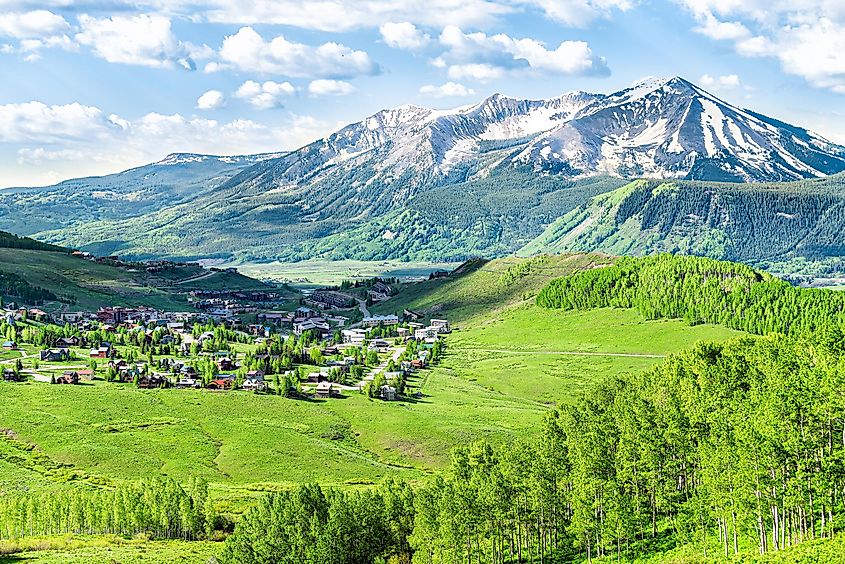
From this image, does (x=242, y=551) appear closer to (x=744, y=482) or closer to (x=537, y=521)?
(x=537, y=521)

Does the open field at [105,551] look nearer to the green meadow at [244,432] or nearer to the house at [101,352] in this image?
the green meadow at [244,432]

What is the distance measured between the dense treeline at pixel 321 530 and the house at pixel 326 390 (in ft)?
249

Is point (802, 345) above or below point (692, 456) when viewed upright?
above

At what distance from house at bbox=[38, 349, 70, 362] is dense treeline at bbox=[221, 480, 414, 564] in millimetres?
117563

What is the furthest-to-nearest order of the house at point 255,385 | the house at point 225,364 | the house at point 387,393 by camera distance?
the house at point 225,364, the house at point 387,393, the house at point 255,385

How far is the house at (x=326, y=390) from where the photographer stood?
154m

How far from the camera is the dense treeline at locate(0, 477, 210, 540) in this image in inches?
3433

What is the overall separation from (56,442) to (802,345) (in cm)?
9728

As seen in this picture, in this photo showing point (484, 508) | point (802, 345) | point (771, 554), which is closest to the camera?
point (771, 554)

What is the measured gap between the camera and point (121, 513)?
88.0 m

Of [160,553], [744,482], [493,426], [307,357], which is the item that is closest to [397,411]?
[493,426]

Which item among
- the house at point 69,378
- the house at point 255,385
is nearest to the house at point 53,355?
the house at point 69,378

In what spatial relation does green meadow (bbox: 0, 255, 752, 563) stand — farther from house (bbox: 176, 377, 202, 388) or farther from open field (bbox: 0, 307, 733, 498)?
house (bbox: 176, 377, 202, 388)

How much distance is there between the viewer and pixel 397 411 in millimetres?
144000
